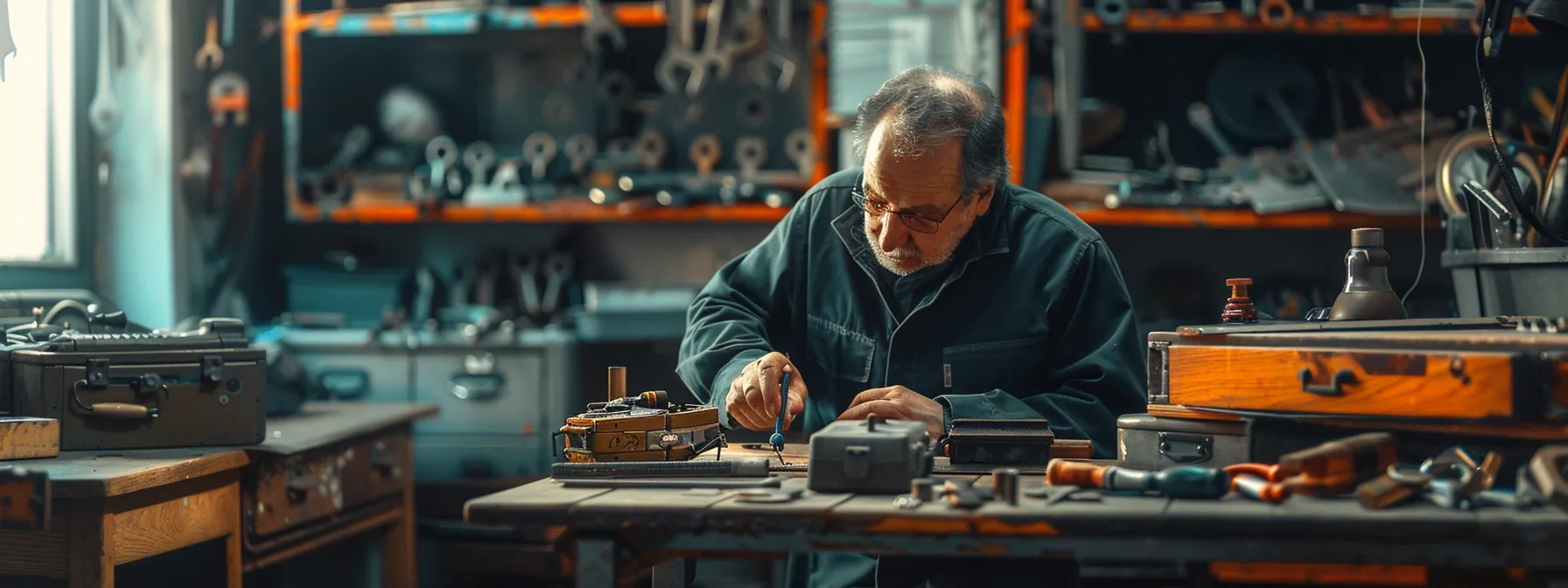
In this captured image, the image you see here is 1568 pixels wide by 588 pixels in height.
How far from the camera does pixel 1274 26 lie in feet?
11.0

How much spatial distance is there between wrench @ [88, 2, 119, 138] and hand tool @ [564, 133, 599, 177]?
45.0 inches

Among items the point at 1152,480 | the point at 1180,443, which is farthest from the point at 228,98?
the point at 1152,480

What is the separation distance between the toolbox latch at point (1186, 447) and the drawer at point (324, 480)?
1.53 meters

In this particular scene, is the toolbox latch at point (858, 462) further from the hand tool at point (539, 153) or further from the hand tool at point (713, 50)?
the hand tool at point (539, 153)

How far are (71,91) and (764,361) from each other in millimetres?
2339

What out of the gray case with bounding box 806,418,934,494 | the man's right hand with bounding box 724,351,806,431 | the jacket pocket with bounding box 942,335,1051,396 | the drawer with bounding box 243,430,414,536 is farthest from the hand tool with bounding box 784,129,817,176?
the gray case with bounding box 806,418,934,494

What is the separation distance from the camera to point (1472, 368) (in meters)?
1.41

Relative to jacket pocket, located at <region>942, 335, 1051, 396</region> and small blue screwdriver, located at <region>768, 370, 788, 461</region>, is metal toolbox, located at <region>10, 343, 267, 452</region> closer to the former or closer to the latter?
small blue screwdriver, located at <region>768, 370, 788, 461</region>

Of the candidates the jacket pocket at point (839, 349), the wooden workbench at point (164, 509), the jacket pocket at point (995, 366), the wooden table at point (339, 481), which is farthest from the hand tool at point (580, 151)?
the jacket pocket at point (995, 366)

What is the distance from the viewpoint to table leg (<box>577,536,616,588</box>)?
55.6 inches

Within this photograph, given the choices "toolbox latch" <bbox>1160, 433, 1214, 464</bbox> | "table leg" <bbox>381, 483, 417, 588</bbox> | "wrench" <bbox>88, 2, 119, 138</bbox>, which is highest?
"wrench" <bbox>88, 2, 119, 138</bbox>

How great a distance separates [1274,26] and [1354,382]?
2.12 m

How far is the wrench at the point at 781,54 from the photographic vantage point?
11.8ft

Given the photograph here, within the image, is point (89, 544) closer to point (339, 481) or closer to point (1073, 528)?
point (339, 481)
